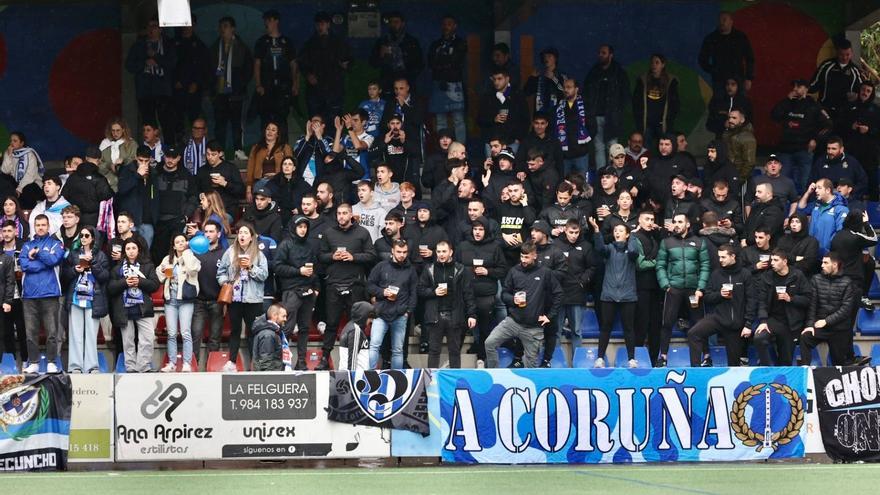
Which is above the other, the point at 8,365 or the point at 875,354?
the point at 8,365

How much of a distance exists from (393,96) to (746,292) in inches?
253

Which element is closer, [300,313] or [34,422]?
[34,422]

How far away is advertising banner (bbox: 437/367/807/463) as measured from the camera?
17.1m

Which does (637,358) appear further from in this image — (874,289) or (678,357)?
(874,289)

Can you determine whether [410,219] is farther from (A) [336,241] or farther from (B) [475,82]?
(B) [475,82]

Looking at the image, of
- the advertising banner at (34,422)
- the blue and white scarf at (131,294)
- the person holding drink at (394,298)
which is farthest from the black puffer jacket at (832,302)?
the advertising banner at (34,422)

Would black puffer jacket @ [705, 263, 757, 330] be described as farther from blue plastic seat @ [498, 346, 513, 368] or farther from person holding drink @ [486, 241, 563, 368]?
blue plastic seat @ [498, 346, 513, 368]

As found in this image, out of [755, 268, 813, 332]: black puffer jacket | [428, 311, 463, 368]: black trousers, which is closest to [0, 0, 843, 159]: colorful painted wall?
[755, 268, 813, 332]: black puffer jacket

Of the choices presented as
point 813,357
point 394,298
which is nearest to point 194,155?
point 394,298

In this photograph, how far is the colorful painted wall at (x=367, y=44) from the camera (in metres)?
26.1

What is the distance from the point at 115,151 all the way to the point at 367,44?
577cm

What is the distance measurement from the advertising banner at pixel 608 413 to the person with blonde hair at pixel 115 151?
6976 millimetres

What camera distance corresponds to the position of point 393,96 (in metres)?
22.9

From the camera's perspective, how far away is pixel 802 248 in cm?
2025
